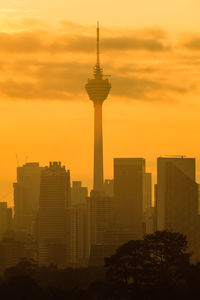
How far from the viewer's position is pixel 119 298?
12588 centimetres

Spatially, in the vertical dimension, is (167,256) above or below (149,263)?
above

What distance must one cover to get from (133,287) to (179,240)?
48.6ft

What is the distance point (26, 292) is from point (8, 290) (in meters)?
2.84

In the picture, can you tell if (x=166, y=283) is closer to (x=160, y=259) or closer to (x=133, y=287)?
(x=133, y=287)

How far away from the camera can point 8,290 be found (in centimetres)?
13988

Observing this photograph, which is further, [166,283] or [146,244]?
[146,244]

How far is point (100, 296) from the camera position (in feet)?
428

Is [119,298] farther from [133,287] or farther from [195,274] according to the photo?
[195,274]

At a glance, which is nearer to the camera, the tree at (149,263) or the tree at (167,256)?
the tree at (149,263)

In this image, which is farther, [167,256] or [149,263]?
[167,256]

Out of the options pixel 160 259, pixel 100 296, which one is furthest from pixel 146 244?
pixel 100 296

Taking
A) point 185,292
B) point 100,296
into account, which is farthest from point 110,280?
point 185,292

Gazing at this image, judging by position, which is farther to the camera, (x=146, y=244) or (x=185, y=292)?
(x=146, y=244)

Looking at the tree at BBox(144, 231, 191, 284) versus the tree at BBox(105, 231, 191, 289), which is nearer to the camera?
the tree at BBox(105, 231, 191, 289)
